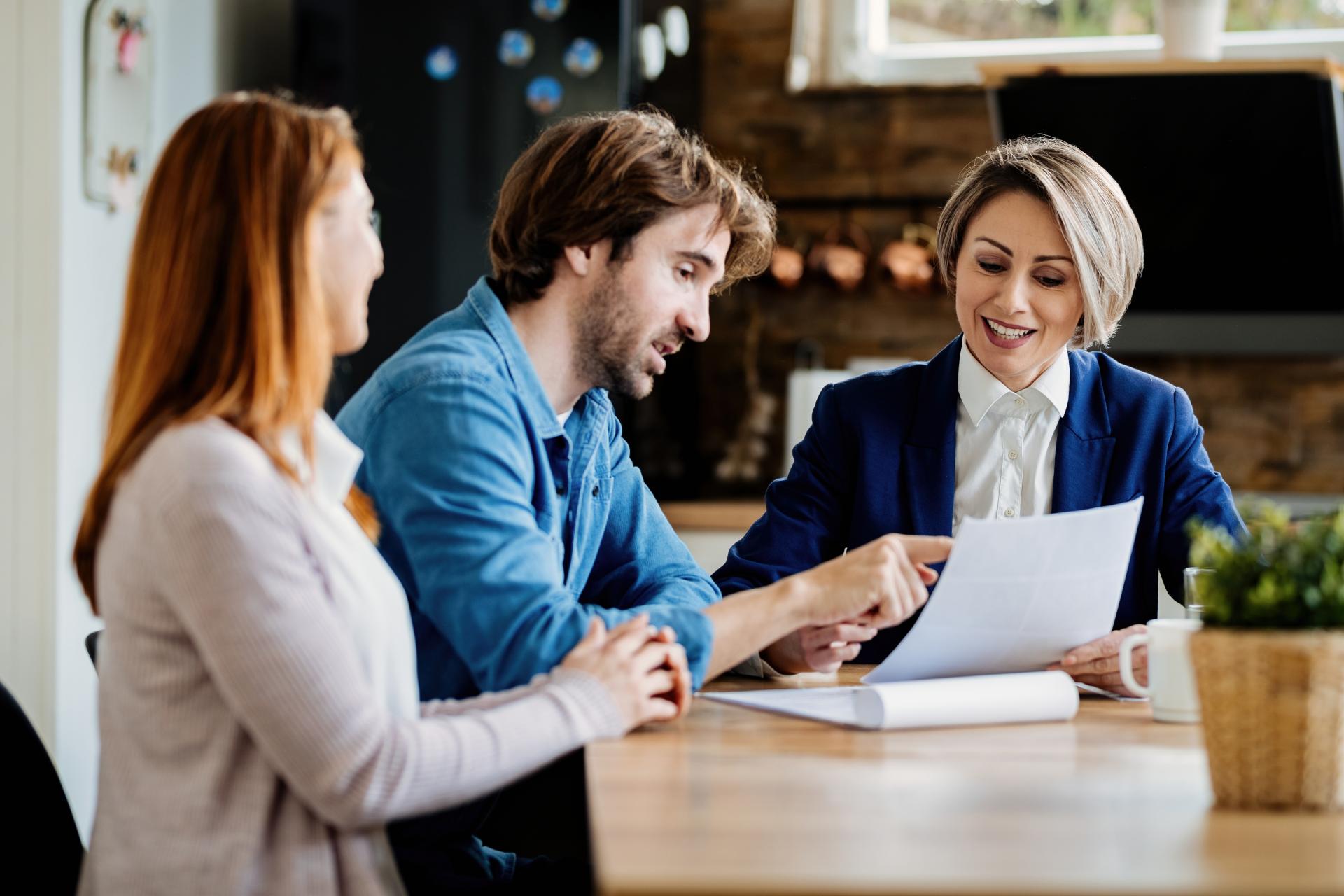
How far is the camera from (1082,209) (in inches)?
69.4

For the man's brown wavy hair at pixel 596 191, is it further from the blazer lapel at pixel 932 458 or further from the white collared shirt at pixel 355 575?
the white collared shirt at pixel 355 575

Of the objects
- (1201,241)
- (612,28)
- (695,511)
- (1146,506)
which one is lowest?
(695,511)

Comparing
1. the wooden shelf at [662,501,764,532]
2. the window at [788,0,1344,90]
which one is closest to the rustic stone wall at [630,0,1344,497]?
the window at [788,0,1344,90]

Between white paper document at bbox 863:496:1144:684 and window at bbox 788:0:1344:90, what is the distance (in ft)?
8.58

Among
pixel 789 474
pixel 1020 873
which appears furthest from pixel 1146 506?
pixel 1020 873

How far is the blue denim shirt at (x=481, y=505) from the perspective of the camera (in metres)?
1.25

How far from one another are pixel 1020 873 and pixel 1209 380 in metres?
3.05

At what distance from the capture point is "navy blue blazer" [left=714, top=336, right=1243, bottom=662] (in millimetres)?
1749

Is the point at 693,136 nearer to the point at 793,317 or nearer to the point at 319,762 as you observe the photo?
the point at 319,762

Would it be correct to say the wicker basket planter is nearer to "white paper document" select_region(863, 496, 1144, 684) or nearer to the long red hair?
"white paper document" select_region(863, 496, 1144, 684)

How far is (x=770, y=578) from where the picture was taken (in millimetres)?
1740

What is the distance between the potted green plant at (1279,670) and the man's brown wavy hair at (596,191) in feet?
2.46

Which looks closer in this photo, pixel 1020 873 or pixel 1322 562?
pixel 1020 873

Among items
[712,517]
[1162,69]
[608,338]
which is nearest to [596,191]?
[608,338]
